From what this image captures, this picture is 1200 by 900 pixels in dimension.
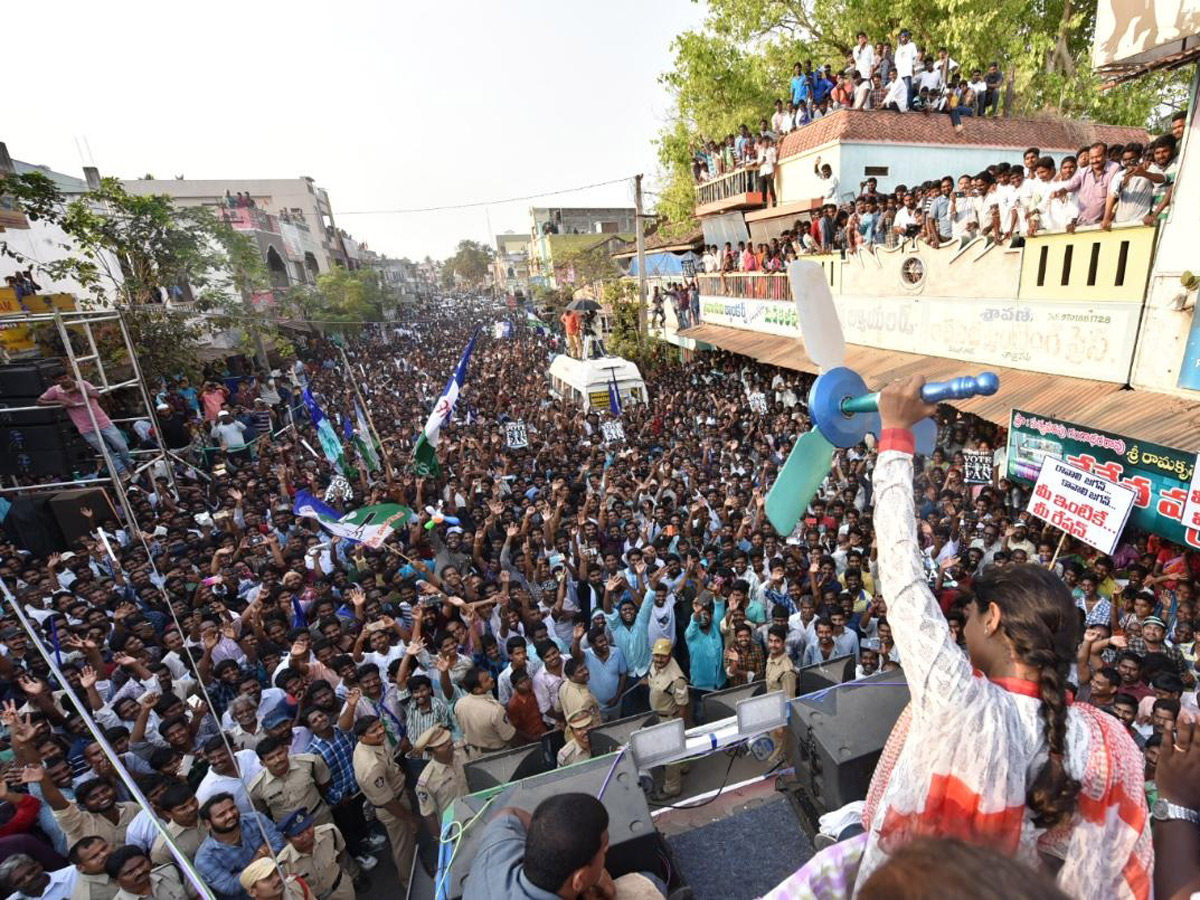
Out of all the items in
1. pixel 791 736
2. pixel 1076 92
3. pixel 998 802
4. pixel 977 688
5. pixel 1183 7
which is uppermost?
pixel 1076 92

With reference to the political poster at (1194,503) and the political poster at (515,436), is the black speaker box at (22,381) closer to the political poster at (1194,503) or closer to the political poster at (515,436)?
the political poster at (515,436)

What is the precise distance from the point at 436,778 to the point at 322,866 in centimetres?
76

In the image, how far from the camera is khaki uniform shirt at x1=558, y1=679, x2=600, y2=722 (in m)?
4.54

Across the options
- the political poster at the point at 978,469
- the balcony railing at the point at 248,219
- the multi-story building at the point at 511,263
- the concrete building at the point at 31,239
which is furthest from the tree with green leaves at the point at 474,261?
the political poster at the point at 978,469

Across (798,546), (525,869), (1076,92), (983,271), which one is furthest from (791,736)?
(1076,92)

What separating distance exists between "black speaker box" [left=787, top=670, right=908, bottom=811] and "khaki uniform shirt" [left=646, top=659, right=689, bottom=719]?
89.7 inches

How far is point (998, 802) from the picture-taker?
1351mm

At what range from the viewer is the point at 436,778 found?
3.96m

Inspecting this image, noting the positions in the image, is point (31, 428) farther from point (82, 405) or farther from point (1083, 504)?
point (1083, 504)

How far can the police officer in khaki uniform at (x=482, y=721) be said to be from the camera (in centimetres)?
440

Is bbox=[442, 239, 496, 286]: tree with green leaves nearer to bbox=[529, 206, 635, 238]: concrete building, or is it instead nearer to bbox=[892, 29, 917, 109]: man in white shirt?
bbox=[529, 206, 635, 238]: concrete building

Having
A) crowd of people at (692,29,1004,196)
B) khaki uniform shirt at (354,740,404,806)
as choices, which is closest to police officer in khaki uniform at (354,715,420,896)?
khaki uniform shirt at (354,740,404,806)

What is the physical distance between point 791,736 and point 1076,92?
22626 mm

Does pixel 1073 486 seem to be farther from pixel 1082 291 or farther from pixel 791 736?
pixel 791 736
